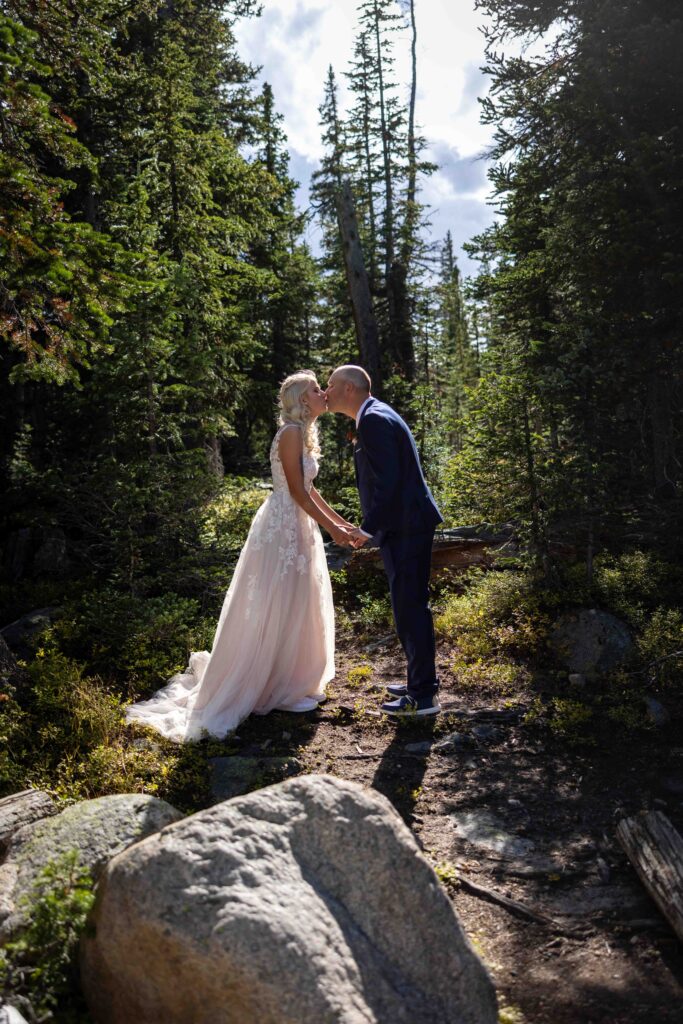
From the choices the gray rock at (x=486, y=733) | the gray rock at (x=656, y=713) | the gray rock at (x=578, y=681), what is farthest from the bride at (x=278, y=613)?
the gray rock at (x=656, y=713)

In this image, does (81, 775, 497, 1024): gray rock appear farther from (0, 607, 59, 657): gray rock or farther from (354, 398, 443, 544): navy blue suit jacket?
(0, 607, 59, 657): gray rock

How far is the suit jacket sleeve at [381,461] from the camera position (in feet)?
21.1

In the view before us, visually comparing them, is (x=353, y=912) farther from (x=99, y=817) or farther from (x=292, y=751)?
(x=292, y=751)

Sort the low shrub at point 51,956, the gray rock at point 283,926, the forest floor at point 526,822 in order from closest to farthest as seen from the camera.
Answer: the gray rock at point 283,926
the low shrub at point 51,956
the forest floor at point 526,822

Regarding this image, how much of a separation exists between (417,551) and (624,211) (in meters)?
4.67

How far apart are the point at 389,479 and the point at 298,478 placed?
2.69 feet

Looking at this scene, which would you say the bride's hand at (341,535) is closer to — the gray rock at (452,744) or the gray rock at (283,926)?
the gray rock at (452,744)

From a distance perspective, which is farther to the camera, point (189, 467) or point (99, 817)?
point (189, 467)

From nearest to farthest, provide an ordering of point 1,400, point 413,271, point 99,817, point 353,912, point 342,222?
point 353,912
point 99,817
point 1,400
point 342,222
point 413,271

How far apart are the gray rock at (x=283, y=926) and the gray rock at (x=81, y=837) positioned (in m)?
0.74

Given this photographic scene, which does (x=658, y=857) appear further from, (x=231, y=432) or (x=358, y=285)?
(x=358, y=285)

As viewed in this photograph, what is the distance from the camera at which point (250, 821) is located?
3318 millimetres

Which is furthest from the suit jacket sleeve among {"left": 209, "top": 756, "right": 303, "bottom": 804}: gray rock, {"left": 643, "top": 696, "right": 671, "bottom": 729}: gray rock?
{"left": 643, "top": 696, "right": 671, "bottom": 729}: gray rock

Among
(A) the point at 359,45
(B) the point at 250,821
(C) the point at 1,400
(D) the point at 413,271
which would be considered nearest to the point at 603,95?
(B) the point at 250,821
